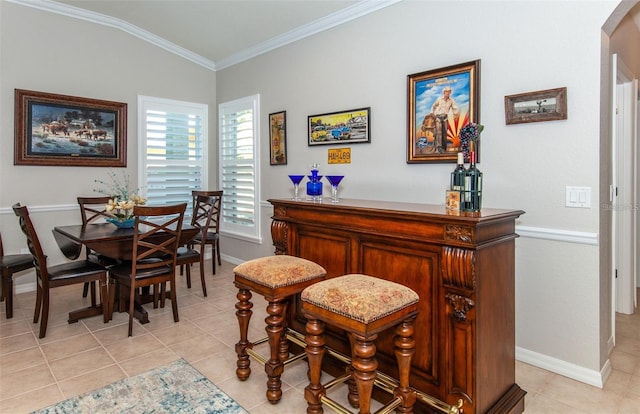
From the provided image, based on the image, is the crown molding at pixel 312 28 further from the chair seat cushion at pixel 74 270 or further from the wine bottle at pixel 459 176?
the chair seat cushion at pixel 74 270

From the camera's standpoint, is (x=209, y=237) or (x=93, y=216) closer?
(x=93, y=216)

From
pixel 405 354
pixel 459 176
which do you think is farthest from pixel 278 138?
pixel 405 354

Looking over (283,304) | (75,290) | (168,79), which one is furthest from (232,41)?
(283,304)

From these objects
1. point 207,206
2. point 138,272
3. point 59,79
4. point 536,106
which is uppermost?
point 59,79

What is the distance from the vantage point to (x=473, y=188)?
76.2 inches

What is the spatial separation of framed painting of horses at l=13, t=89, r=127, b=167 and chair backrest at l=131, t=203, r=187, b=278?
175cm

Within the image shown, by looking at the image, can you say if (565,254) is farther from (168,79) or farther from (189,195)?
(168,79)

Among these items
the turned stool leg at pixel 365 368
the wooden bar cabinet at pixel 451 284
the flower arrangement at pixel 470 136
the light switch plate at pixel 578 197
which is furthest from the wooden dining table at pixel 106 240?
the light switch plate at pixel 578 197

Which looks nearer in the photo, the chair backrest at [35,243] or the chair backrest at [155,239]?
the chair backrest at [35,243]

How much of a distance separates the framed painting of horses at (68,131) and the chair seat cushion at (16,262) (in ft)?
3.71

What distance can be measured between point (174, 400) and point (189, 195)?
3726mm

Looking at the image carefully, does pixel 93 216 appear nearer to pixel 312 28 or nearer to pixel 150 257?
pixel 150 257

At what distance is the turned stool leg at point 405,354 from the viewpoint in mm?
1775

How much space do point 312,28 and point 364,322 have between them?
3549 mm
